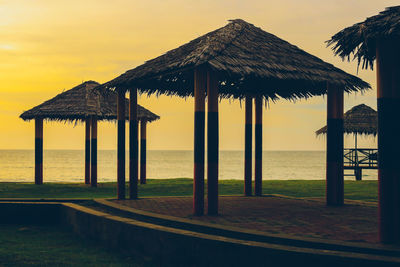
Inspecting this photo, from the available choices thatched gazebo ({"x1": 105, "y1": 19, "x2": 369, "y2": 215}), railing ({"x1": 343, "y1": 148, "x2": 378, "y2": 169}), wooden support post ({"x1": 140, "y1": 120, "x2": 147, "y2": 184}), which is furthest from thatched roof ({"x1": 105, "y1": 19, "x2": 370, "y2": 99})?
railing ({"x1": 343, "y1": 148, "x2": 378, "y2": 169})

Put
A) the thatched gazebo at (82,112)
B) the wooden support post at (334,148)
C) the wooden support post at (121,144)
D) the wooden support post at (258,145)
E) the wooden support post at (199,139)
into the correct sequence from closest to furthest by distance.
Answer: the wooden support post at (199,139) → the wooden support post at (334,148) → the wooden support post at (121,144) → the wooden support post at (258,145) → the thatched gazebo at (82,112)

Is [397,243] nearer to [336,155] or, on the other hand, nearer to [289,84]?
[336,155]

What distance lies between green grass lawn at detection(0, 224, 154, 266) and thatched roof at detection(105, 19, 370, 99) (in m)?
3.48

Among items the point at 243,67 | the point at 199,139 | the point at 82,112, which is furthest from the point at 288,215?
the point at 82,112

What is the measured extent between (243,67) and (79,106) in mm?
12856

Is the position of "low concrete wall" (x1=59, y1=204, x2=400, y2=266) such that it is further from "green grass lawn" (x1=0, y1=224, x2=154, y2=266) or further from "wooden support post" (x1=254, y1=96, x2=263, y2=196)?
"wooden support post" (x1=254, y1=96, x2=263, y2=196)

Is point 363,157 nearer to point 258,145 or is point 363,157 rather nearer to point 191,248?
point 258,145

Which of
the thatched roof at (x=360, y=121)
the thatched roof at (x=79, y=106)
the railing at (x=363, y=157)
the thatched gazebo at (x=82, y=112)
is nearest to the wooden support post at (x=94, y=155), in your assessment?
the thatched gazebo at (x=82, y=112)

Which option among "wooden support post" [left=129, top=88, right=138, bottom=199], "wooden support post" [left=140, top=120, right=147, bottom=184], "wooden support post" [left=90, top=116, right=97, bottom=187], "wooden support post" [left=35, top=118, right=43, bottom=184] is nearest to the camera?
"wooden support post" [left=129, top=88, right=138, bottom=199]

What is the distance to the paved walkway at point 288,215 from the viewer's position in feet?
27.9

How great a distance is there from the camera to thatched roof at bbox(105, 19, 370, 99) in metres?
10.5

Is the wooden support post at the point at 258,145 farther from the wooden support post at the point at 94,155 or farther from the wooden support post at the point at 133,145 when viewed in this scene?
the wooden support post at the point at 94,155

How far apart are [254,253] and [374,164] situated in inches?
934

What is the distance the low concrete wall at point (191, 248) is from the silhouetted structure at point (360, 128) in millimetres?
19237
